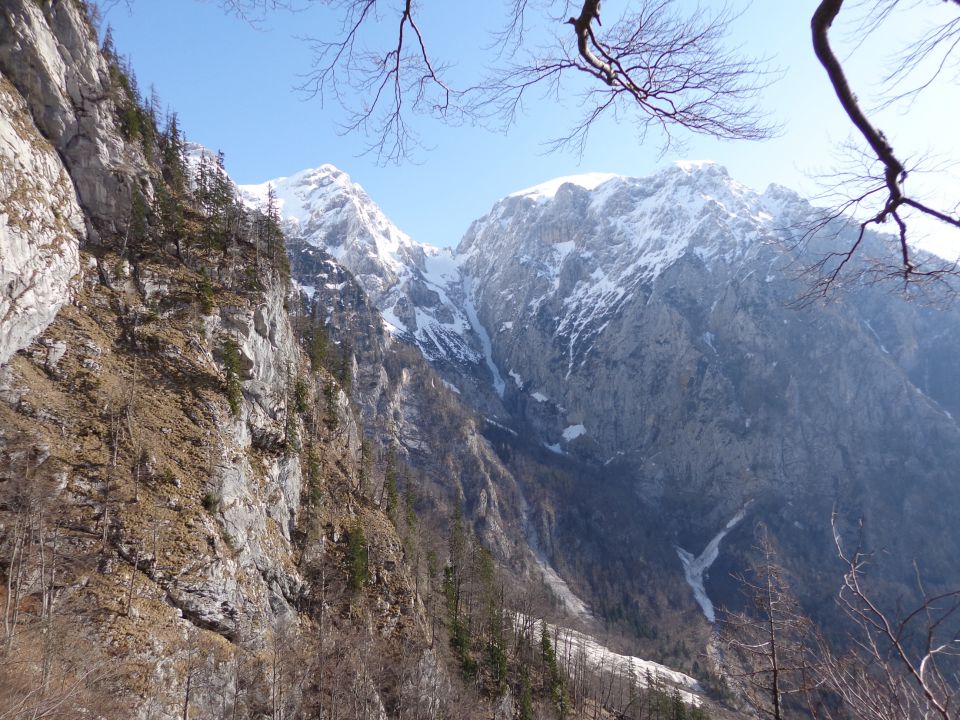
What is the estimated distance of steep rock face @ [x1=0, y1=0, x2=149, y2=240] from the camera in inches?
1195

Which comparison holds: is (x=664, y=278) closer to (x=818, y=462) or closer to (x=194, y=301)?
(x=818, y=462)

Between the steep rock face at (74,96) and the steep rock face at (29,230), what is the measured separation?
1.75 m

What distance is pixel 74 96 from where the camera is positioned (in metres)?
34.6

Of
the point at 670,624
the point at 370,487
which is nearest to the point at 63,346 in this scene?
the point at 370,487

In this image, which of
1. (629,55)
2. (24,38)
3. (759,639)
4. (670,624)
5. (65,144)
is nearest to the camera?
(629,55)

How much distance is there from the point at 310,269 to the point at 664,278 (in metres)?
131

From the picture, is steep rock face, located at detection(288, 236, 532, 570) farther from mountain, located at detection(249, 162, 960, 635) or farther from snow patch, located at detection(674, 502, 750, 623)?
snow patch, located at detection(674, 502, 750, 623)

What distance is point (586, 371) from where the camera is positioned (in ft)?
630

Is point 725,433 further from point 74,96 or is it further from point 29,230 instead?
point 29,230

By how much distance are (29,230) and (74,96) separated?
597 inches

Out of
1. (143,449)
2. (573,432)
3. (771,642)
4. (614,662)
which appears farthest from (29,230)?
(573,432)

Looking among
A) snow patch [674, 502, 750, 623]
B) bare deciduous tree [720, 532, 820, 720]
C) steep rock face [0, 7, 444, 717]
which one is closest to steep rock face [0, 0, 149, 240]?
steep rock face [0, 7, 444, 717]

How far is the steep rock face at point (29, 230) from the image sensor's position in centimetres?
2361

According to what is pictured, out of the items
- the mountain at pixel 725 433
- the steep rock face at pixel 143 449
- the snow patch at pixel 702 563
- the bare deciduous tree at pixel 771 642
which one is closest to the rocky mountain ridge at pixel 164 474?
the steep rock face at pixel 143 449
